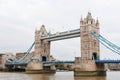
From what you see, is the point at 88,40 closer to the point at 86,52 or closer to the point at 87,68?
the point at 86,52

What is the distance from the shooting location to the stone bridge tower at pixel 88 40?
5341 cm

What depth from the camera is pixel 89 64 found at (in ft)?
164

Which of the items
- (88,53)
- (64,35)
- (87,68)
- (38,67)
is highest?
(64,35)

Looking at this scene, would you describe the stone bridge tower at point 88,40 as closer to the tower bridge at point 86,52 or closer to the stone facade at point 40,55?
the tower bridge at point 86,52

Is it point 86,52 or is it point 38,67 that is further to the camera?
point 38,67

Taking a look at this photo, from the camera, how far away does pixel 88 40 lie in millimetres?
53719

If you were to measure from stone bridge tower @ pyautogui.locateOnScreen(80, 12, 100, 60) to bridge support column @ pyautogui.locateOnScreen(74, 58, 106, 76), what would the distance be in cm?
234

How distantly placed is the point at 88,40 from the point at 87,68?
6.54m

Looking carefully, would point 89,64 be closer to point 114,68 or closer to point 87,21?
point 87,21

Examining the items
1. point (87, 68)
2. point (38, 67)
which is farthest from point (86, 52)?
point (38, 67)

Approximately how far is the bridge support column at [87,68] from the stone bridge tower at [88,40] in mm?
2342

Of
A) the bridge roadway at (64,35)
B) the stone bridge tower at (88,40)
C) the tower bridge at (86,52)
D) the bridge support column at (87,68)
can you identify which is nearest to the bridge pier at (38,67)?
the tower bridge at (86,52)

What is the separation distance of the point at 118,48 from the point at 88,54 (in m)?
5.97

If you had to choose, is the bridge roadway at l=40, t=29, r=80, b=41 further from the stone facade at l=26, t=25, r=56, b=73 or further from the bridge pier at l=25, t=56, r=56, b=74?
the bridge pier at l=25, t=56, r=56, b=74
